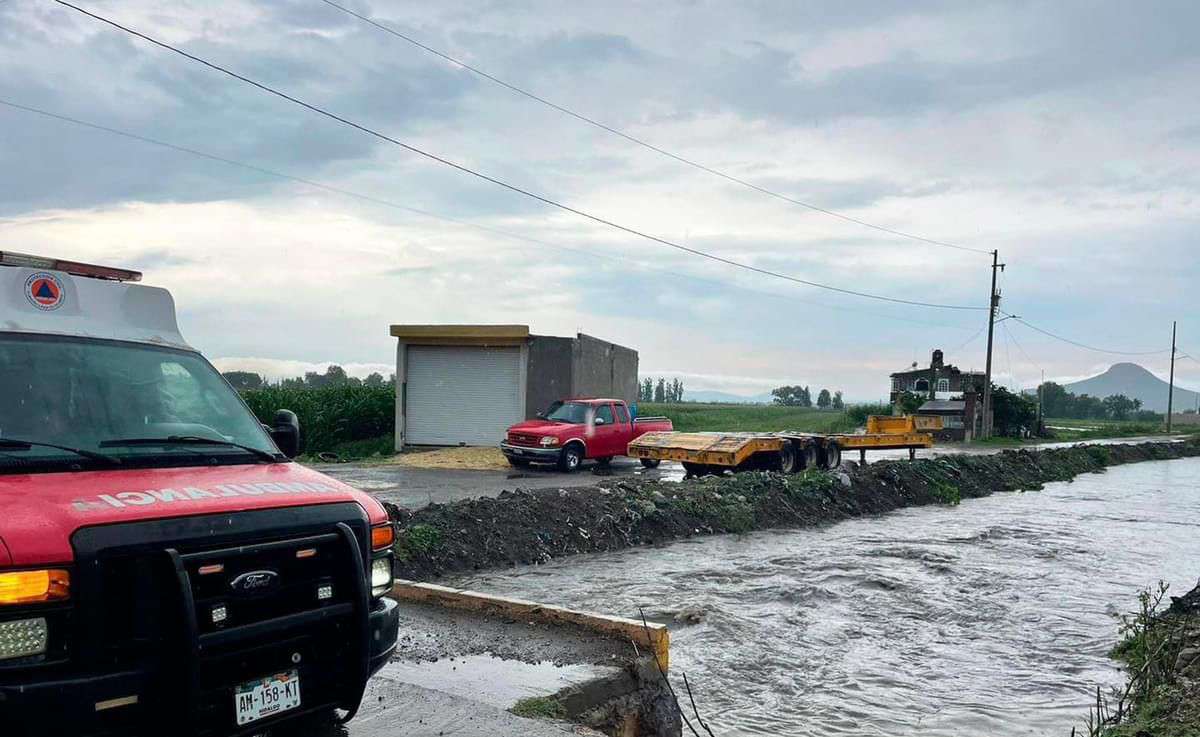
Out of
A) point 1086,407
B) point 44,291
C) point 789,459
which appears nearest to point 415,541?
point 44,291

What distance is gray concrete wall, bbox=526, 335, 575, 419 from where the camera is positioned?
2927 centimetres

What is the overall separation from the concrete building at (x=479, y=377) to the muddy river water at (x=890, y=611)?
13.2 meters

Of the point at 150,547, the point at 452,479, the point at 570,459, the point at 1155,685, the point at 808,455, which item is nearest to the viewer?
the point at 150,547

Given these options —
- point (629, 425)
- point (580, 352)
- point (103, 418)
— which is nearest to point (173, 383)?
point (103, 418)

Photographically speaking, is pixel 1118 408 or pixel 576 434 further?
pixel 1118 408

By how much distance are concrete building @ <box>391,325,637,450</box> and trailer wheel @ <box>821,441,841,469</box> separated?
854 centimetres

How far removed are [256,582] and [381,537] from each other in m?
0.90

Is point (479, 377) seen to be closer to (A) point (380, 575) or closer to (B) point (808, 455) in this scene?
(B) point (808, 455)

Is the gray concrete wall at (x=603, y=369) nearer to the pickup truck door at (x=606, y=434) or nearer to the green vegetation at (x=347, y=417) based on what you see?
the pickup truck door at (x=606, y=434)

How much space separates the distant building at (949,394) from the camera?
5478cm

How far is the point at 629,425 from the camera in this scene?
82.7 ft

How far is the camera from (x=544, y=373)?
29.4 metres

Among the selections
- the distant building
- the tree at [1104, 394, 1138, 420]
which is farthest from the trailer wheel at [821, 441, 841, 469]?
the tree at [1104, 394, 1138, 420]

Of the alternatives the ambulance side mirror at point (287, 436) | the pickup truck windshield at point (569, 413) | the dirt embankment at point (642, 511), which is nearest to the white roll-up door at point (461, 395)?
the pickup truck windshield at point (569, 413)
